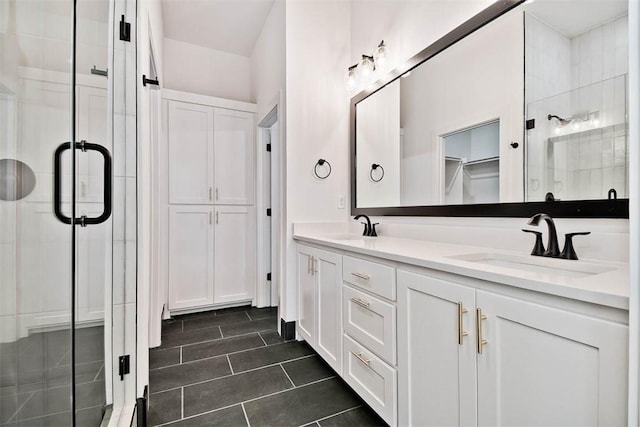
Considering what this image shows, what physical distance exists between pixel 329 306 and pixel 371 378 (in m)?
0.50

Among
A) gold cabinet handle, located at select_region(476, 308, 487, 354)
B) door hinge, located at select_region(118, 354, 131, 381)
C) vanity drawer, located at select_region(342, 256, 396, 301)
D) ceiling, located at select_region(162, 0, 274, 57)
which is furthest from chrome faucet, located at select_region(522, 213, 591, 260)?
ceiling, located at select_region(162, 0, 274, 57)

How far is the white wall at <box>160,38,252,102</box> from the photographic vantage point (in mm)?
3275

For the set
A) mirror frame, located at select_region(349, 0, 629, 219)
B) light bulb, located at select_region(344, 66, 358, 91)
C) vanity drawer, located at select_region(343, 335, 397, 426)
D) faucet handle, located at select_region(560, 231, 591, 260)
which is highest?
light bulb, located at select_region(344, 66, 358, 91)

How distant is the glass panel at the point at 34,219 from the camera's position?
88cm

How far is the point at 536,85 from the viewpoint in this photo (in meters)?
1.26

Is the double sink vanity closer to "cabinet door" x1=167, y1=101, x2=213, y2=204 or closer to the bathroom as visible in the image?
the bathroom

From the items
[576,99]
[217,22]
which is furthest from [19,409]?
[217,22]

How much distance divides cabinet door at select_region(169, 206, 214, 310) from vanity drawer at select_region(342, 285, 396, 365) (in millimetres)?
1856

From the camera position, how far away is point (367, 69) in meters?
2.26

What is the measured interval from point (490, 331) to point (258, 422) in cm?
117

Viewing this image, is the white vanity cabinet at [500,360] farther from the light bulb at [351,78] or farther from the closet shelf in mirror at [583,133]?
the light bulb at [351,78]

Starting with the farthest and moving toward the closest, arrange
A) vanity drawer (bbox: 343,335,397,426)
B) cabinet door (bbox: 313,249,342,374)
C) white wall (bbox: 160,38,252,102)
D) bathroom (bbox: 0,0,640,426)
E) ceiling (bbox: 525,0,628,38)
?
white wall (bbox: 160,38,252,102)
cabinet door (bbox: 313,249,342,374)
vanity drawer (bbox: 343,335,397,426)
ceiling (bbox: 525,0,628,38)
bathroom (bbox: 0,0,640,426)

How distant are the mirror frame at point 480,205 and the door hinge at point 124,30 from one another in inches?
62.2

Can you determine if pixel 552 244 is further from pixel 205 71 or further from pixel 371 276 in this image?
pixel 205 71
